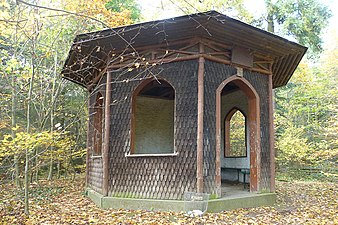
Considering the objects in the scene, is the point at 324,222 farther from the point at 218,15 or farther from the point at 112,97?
the point at 112,97

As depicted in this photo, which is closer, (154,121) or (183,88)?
(183,88)

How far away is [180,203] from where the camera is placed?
233 inches

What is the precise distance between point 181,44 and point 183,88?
0.97 m

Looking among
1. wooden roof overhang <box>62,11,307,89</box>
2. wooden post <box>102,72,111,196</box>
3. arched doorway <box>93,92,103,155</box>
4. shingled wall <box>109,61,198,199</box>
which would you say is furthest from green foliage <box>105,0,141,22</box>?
shingled wall <box>109,61,198,199</box>

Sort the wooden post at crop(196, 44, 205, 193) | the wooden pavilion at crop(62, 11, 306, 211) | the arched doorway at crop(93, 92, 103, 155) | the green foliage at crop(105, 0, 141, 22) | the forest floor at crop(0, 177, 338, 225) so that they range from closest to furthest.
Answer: the forest floor at crop(0, 177, 338, 225) → the wooden post at crop(196, 44, 205, 193) → the wooden pavilion at crop(62, 11, 306, 211) → the arched doorway at crop(93, 92, 103, 155) → the green foliage at crop(105, 0, 141, 22)

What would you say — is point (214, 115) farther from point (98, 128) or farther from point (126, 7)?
point (126, 7)

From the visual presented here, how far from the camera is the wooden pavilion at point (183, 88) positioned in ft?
19.9

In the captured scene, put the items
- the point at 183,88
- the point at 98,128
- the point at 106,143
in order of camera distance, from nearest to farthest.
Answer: the point at 183,88
the point at 106,143
the point at 98,128

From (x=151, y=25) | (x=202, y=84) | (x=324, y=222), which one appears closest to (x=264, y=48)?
(x=202, y=84)

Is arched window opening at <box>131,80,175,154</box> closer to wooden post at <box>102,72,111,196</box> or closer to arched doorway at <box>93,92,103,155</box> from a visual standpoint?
arched doorway at <box>93,92,103,155</box>

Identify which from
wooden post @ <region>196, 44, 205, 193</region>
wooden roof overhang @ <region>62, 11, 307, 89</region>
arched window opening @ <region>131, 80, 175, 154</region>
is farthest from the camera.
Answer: arched window opening @ <region>131, 80, 175, 154</region>

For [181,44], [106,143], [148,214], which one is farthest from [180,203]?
[181,44]

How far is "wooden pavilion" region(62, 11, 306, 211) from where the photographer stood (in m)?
6.05

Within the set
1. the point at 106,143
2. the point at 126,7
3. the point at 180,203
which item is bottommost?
the point at 180,203
